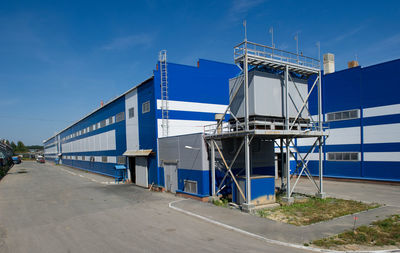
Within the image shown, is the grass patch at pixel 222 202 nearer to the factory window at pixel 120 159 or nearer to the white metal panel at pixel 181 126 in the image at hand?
the white metal panel at pixel 181 126

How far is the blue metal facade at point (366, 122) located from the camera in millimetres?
24328

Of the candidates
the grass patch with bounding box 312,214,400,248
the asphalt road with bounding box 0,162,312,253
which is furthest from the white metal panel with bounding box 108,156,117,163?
the grass patch with bounding box 312,214,400,248

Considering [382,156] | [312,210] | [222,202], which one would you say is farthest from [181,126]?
[382,156]

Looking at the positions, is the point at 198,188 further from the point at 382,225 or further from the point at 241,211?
the point at 382,225

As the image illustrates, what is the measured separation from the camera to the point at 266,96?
16.9 m

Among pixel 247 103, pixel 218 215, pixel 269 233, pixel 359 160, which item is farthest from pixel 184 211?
pixel 359 160

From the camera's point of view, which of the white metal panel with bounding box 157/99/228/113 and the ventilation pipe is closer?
the white metal panel with bounding box 157/99/228/113

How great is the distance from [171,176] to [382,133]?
19.9 meters

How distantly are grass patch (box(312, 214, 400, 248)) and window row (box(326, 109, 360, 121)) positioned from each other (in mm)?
17521

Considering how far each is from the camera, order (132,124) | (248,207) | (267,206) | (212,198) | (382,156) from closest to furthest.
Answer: (248,207), (267,206), (212,198), (382,156), (132,124)

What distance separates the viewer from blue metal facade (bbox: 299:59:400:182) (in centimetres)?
2433

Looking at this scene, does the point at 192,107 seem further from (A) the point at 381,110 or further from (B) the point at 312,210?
(A) the point at 381,110

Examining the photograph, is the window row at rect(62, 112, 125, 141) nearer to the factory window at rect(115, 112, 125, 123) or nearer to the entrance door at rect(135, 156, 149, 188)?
the factory window at rect(115, 112, 125, 123)

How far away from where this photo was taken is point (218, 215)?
48.4 feet
